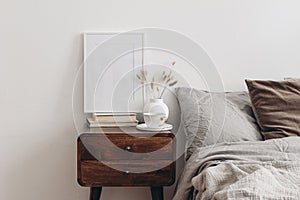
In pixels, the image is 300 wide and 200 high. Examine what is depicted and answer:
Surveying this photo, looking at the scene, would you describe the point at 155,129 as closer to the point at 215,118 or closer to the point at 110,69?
the point at 215,118

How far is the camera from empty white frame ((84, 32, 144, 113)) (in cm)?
304

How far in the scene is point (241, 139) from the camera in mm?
2676

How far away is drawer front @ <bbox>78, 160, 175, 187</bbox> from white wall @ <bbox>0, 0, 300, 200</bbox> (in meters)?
0.44

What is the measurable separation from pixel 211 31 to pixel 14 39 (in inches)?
46.1

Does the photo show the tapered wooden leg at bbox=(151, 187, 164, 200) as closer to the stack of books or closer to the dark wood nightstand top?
the dark wood nightstand top

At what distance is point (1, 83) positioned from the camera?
3049 mm

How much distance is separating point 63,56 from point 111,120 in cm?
50

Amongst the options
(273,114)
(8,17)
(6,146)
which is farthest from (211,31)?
(6,146)

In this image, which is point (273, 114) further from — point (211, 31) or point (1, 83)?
point (1, 83)

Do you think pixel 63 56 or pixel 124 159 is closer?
pixel 124 159

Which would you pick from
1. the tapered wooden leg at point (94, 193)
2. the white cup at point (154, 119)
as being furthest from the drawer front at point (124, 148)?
the tapered wooden leg at point (94, 193)

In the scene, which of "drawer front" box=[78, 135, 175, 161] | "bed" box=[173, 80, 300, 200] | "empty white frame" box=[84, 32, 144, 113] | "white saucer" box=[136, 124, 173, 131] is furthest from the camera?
"empty white frame" box=[84, 32, 144, 113]

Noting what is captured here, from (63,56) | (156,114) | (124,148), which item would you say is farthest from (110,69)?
(124,148)

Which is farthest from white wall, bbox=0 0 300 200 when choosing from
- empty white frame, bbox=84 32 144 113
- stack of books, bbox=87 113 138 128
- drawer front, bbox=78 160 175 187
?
drawer front, bbox=78 160 175 187
